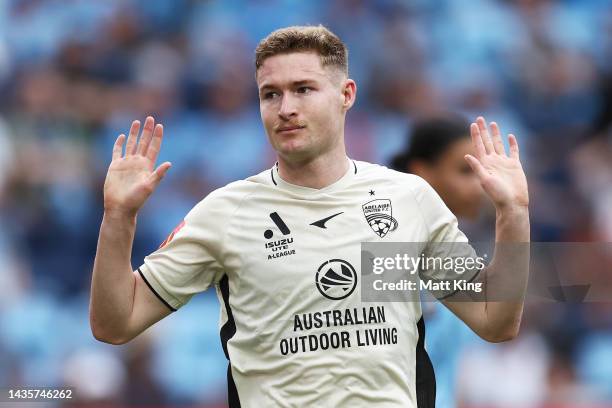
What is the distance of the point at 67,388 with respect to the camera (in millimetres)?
8258

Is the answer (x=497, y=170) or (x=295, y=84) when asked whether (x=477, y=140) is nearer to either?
(x=497, y=170)

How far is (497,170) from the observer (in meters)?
4.28

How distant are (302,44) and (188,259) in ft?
3.19

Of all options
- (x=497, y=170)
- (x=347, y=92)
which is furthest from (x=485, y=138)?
(x=347, y=92)

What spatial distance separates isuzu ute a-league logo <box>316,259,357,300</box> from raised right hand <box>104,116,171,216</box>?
0.72 m

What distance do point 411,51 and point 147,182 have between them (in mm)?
6925

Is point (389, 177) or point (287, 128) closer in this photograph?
point (287, 128)

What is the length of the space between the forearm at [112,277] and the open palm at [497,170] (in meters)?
1.37

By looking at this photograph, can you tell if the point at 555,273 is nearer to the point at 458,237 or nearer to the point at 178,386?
the point at 458,237

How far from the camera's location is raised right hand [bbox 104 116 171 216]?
4.21m

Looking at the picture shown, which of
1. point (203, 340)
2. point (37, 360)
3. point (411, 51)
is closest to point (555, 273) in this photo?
point (203, 340)

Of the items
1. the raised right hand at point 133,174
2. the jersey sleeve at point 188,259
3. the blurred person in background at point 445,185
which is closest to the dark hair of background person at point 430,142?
the blurred person in background at point 445,185

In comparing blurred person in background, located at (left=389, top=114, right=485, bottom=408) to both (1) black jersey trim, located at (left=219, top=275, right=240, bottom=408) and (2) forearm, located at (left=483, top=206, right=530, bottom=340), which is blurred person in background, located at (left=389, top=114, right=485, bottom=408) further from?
(1) black jersey trim, located at (left=219, top=275, right=240, bottom=408)

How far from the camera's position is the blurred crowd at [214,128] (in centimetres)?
867
